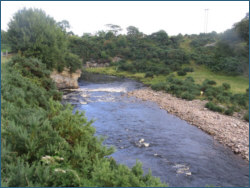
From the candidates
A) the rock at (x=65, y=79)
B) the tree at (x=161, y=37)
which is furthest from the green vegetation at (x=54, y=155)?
the tree at (x=161, y=37)

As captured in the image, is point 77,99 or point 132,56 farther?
point 132,56

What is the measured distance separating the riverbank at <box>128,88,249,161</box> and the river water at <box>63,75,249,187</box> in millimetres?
756

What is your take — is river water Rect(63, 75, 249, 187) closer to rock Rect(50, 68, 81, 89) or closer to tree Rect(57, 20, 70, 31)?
rock Rect(50, 68, 81, 89)

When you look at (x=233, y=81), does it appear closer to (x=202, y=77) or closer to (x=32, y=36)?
(x=202, y=77)

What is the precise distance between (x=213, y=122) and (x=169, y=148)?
7996 mm

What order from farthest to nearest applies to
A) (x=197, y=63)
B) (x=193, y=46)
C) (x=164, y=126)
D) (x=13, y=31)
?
(x=193, y=46) < (x=197, y=63) < (x=13, y=31) < (x=164, y=126)

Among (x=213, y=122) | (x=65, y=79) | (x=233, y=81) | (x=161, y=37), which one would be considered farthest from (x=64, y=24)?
(x=213, y=122)

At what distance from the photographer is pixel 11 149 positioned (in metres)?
5.72

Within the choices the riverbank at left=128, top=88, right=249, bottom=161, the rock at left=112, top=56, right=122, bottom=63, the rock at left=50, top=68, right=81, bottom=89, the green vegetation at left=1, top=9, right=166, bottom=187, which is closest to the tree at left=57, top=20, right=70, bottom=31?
the rock at left=112, top=56, right=122, bottom=63

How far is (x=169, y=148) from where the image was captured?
1379 centimetres

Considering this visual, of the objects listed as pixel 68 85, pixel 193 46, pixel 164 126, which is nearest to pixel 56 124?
pixel 164 126

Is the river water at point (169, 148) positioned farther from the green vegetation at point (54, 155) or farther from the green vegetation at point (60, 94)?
the green vegetation at point (60, 94)

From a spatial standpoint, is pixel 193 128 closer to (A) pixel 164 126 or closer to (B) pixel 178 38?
(A) pixel 164 126

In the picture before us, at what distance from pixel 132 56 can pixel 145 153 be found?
5810 cm
